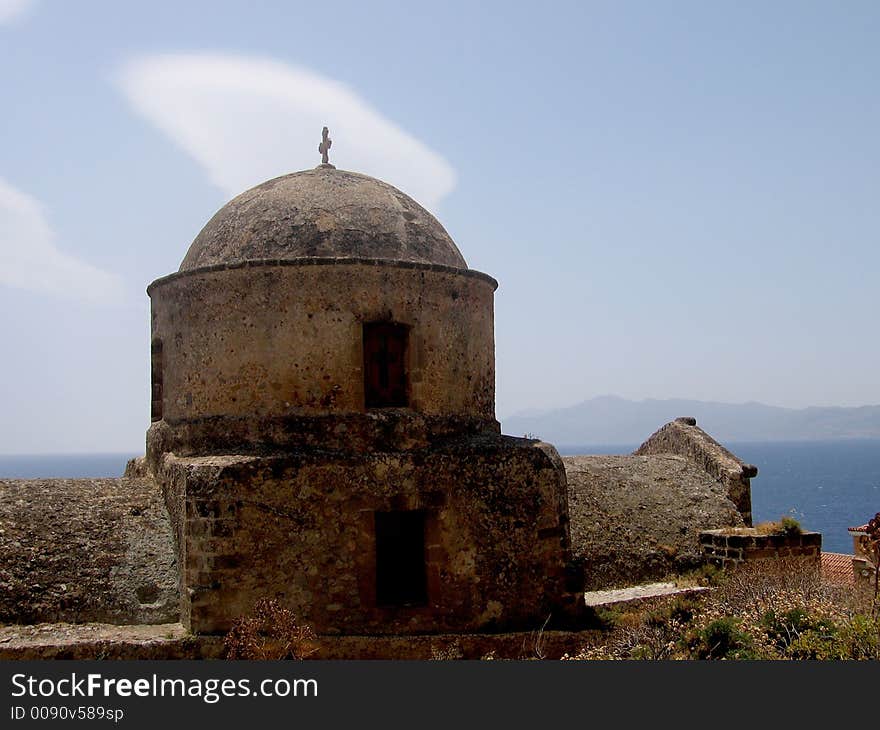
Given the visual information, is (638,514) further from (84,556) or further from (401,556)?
(84,556)

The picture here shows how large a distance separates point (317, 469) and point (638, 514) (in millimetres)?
6721

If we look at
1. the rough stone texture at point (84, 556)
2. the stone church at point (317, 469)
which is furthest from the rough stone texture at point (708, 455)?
the rough stone texture at point (84, 556)

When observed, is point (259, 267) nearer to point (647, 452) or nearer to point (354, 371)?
point (354, 371)

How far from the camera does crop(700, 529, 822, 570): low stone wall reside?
12.9m

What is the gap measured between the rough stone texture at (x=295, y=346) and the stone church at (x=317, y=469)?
2 cm

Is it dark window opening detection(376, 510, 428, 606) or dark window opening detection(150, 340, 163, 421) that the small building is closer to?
dark window opening detection(376, 510, 428, 606)

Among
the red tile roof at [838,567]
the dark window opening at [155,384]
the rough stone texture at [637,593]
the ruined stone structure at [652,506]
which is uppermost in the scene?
the dark window opening at [155,384]

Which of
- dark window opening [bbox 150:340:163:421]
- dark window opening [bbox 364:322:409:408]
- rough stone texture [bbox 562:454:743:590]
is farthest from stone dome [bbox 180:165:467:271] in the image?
rough stone texture [bbox 562:454:743:590]

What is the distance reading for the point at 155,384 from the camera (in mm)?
11297

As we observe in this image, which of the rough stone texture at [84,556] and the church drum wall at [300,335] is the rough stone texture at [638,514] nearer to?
the church drum wall at [300,335]

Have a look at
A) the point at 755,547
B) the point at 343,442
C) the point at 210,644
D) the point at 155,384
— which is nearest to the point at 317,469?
the point at 343,442

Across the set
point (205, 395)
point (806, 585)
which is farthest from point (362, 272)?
point (806, 585)

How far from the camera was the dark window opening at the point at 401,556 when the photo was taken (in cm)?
948

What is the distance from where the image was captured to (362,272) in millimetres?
9648
